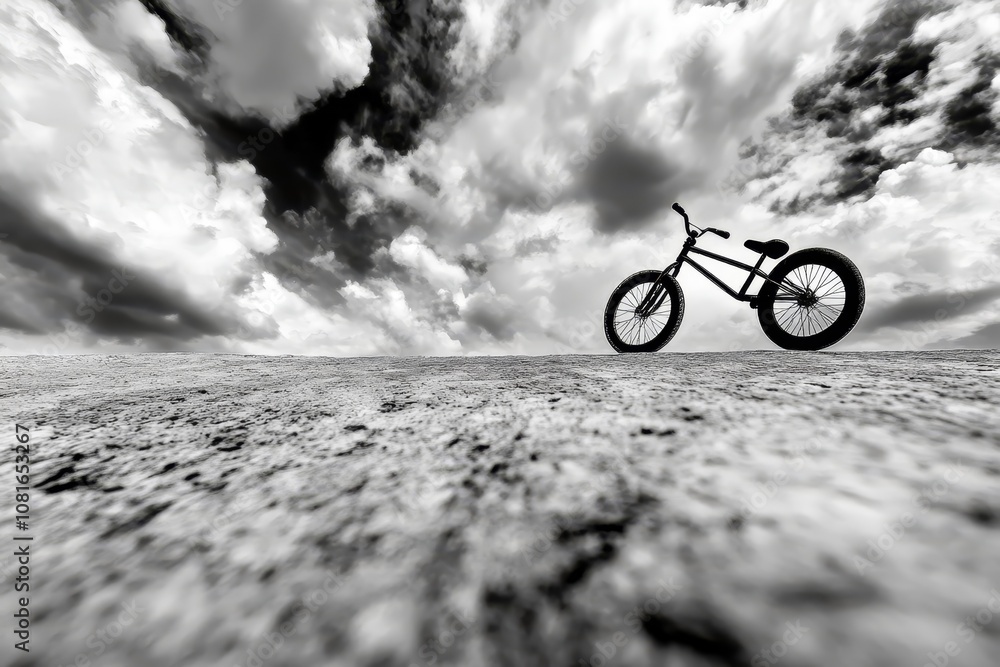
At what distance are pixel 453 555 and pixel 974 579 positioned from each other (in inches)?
23.7

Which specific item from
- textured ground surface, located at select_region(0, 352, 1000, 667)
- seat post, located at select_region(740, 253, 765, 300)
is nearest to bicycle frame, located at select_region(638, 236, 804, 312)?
seat post, located at select_region(740, 253, 765, 300)

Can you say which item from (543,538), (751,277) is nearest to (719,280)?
(751,277)

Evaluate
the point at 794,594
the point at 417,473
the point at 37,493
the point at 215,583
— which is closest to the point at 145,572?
the point at 215,583

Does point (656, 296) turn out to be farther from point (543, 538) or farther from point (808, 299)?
point (543, 538)

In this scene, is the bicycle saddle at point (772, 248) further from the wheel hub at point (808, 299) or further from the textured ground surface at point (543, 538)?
the textured ground surface at point (543, 538)

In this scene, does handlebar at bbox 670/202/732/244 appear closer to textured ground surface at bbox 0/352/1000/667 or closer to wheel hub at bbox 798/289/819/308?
wheel hub at bbox 798/289/819/308

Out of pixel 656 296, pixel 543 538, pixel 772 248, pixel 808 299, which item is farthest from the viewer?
pixel 656 296

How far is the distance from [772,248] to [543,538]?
4129mm

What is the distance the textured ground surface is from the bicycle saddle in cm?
296

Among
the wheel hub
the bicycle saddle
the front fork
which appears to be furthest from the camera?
the front fork

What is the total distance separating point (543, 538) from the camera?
0.54m

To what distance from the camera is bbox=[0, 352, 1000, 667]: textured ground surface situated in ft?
1.28

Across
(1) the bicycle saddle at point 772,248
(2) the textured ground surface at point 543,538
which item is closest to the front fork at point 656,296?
(1) the bicycle saddle at point 772,248

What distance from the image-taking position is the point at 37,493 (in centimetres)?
79
